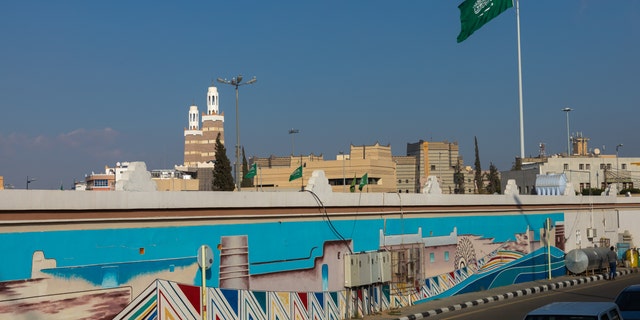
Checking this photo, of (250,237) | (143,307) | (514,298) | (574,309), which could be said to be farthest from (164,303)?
(514,298)

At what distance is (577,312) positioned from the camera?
12.7 metres

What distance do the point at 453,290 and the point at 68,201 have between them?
55.5 ft

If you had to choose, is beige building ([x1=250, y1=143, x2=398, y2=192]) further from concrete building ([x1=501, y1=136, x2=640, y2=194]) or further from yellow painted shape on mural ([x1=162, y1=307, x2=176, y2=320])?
yellow painted shape on mural ([x1=162, y1=307, x2=176, y2=320])

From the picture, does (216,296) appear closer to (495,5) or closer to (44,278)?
(44,278)

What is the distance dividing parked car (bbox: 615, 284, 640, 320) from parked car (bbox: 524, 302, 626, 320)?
3.22 metres

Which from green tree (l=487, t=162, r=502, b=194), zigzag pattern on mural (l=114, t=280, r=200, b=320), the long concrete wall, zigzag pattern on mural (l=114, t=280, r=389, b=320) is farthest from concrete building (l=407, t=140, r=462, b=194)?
zigzag pattern on mural (l=114, t=280, r=200, b=320)

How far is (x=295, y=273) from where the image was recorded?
2009cm

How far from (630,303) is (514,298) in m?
11.2

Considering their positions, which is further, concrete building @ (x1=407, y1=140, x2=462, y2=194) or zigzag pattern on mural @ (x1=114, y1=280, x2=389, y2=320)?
concrete building @ (x1=407, y1=140, x2=462, y2=194)

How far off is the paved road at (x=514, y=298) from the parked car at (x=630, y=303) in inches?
207

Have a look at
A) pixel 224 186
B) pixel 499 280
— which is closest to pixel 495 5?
pixel 499 280

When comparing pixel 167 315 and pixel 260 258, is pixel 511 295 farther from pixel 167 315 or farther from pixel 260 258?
pixel 167 315

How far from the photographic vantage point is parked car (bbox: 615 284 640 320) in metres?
16.4

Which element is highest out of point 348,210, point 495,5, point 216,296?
point 495,5
